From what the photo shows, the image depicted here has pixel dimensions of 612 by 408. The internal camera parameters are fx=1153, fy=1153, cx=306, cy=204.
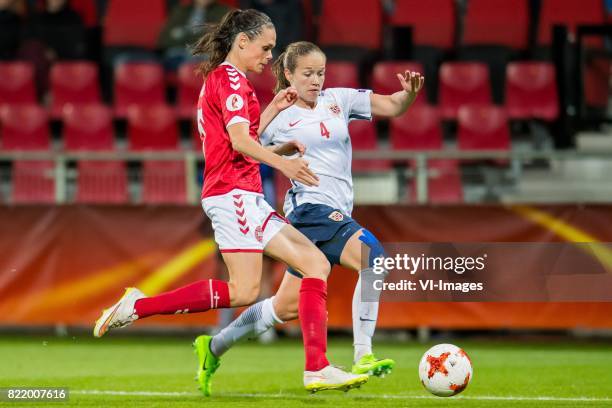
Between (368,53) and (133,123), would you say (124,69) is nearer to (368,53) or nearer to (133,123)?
(133,123)

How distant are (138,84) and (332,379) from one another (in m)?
8.49

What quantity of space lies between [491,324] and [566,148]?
2.59m

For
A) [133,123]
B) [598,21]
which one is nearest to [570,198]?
[598,21]

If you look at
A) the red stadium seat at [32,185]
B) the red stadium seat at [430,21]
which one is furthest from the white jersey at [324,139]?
the red stadium seat at [430,21]

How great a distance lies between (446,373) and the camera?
6.37 metres

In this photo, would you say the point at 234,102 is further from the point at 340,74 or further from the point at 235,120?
the point at 340,74

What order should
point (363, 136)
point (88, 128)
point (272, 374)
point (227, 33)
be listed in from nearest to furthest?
1. point (227, 33)
2. point (272, 374)
3. point (363, 136)
4. point (88, 128)

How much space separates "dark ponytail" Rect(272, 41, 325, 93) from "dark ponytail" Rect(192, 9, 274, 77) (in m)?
0.54

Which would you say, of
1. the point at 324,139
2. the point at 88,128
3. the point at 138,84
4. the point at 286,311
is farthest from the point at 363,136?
the point at 286,311

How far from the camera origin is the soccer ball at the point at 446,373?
636 centimetres

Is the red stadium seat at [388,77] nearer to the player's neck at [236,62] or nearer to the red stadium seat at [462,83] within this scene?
the red stadium seat at [462,83]

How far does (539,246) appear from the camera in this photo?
975 cm

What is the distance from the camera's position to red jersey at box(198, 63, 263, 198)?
6449mm

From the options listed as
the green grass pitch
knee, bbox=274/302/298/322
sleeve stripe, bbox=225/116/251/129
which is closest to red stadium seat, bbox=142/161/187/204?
the green grass pitch
